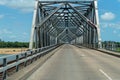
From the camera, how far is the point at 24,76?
14.6 meters

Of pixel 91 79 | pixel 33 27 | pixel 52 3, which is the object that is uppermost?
pixel 52 3

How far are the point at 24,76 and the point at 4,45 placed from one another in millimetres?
155803

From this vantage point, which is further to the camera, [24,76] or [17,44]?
[17,44]

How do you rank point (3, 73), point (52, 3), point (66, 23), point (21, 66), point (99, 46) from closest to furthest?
1. point (3, 73)
2. point (21, 66)
3. point (99, 46)
4. point (52, 3)
5. point (66, 23)

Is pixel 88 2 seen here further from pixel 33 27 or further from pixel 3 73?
pixel 3 73

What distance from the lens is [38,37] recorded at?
60750 mm

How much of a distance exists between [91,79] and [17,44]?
162875 millimetres

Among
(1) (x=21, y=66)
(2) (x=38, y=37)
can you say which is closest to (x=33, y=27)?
(2) (x=38, y=37)

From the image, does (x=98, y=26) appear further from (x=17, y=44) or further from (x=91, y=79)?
(x=17, y=44)

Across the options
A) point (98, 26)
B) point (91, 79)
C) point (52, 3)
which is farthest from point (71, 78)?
point (52, 3)

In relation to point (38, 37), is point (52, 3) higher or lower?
higher

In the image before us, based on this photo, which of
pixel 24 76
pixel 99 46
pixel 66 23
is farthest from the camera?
pixel 66 23

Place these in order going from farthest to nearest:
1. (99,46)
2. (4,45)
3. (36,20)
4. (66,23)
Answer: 1. (4,45)
2. (66,23)
3. (36,20)
4. (99,46)

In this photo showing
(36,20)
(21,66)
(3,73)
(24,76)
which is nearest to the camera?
(3,73)
